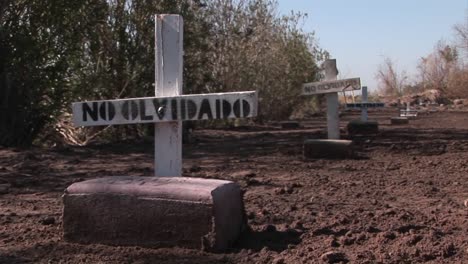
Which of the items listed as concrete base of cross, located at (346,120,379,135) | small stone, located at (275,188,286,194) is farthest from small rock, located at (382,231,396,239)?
concrete base of cross, located at (346,120,379,135)

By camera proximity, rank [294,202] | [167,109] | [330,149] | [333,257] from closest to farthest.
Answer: [333,257], [167,109], [294,202], [330,149]

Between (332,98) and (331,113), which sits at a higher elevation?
(332,98)

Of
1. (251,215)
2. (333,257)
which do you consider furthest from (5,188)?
(333,257)

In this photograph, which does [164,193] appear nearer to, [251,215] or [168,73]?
[168,73]

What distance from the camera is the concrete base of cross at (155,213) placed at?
4680 millimetres

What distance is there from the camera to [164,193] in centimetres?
477

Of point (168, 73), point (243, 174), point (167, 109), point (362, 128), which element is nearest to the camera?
point (167, 109)

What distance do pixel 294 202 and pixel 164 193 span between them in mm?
2134

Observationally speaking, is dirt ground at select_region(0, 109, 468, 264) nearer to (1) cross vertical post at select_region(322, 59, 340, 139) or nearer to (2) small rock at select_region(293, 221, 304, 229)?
(2) small rock at select_region(293, 221, 304, 229)

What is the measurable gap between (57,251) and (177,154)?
114 cm

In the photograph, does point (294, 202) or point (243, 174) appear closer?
point (294, 202)

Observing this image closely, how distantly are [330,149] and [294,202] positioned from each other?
169 inches

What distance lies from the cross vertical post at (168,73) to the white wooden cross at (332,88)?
581cm

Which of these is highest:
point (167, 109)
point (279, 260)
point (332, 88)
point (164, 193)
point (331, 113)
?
point (332, 88)
